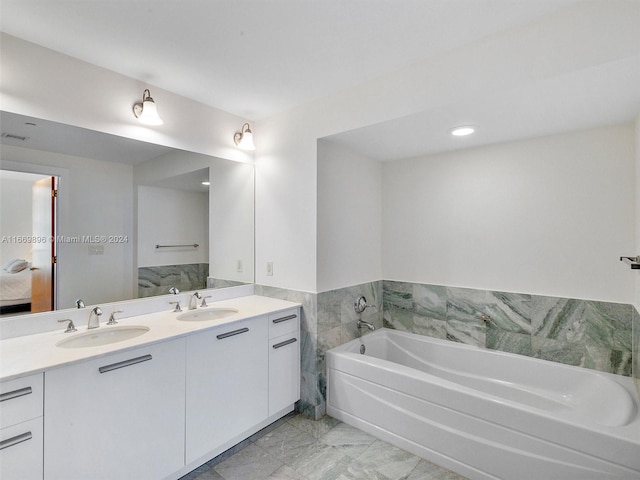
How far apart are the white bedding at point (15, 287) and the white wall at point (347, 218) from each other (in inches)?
70.7

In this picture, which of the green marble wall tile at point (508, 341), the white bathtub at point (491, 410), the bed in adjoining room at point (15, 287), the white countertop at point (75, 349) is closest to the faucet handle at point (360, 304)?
the white bathtub at point (491, 410)

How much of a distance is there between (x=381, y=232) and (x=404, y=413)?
1682 millimetres

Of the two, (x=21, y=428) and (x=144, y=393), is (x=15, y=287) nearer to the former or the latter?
(x=21, y=428)

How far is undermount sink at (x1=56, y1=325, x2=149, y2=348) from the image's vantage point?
172cm

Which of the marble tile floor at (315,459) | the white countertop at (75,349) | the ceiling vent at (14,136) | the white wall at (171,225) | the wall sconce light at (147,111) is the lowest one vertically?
the marble tile floor at (315,459)

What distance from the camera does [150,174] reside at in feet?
7.47

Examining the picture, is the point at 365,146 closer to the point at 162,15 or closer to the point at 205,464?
the point at 162,15

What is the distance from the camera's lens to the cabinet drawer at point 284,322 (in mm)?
2303

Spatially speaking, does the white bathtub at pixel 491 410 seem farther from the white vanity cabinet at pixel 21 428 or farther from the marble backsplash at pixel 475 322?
the white vanity cabinet at pixel 21 428

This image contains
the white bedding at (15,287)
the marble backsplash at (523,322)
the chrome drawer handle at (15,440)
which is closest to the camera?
the chrome drawer handle at (15,440)

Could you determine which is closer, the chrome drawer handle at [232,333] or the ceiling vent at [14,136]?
the ceiling vent at [14,136]

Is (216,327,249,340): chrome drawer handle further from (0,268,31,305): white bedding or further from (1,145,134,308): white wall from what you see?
(0,268,31,305): white bedding

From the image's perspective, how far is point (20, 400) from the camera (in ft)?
4.12

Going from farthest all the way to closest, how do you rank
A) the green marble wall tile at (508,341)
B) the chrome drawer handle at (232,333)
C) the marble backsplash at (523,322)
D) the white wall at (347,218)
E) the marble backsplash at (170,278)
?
the white wall at (347,218), the green marble wall tile at (508,341), the marble backsplash at (170,278), the marble backsplash at (523,322), the chrome drawer handle at (232,333)
